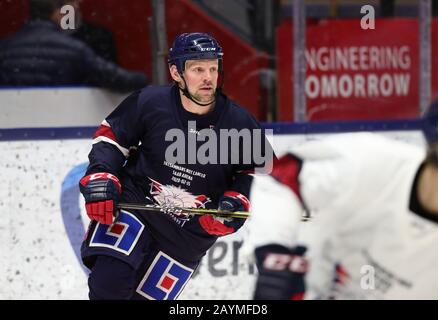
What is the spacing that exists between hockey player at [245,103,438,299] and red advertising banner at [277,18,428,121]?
8.07 ft

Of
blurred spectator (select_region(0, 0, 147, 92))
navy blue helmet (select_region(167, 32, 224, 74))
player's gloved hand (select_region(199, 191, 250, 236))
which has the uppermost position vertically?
navy blue helmet (select_region(167, 32, 224, 74))

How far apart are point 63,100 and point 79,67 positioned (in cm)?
17

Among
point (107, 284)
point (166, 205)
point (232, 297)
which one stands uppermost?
point (166, 205)

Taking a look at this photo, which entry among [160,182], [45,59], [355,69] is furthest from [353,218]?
[355,69]

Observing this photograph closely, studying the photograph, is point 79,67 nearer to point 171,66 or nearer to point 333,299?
point 171,66

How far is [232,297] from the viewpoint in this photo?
4.23m

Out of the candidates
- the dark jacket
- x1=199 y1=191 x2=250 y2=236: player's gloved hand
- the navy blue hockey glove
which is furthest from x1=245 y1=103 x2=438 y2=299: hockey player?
the dark jacket

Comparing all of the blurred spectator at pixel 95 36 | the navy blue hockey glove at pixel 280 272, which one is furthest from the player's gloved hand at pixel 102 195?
the blurred spectator at pixel 95 36

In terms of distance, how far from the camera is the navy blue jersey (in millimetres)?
3260

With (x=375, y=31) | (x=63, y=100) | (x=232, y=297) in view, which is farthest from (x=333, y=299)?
(x=375, y=31)

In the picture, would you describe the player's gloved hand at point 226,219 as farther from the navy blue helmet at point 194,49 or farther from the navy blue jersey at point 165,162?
the navy blue helmet at point 194,49

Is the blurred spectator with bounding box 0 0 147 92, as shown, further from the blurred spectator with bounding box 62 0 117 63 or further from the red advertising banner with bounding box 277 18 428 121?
the red advertising banner with bounding box 277 18 428 121

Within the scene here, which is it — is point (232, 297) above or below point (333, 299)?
below

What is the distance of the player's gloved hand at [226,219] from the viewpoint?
10.5 ft
